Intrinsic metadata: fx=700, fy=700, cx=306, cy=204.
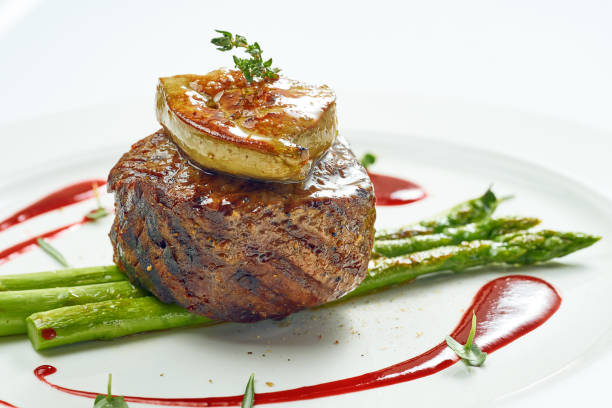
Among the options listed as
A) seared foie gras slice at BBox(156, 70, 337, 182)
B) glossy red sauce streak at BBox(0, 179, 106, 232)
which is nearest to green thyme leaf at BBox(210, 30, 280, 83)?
seared foie gras slice at BBox(156, 70, 337, 182)

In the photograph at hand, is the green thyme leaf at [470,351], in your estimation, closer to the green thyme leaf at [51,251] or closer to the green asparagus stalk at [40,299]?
the green asparagus stalk at [40,299]

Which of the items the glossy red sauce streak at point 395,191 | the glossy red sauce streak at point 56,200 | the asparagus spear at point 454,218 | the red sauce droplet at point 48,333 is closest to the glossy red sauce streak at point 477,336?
the red sauce droplet at point 48,333

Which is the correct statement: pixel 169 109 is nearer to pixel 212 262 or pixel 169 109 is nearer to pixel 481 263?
pixel 212 262

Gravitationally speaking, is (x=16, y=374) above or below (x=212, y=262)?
below

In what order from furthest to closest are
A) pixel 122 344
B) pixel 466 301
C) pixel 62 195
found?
pixel 62 195, pixel 466 301, pixel 122 344

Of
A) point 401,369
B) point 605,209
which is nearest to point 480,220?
point 605,209

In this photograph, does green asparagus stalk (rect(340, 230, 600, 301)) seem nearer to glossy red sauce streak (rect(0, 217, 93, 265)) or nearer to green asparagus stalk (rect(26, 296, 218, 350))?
green asparagus stalk (rect(26, 296, 218, 350))
